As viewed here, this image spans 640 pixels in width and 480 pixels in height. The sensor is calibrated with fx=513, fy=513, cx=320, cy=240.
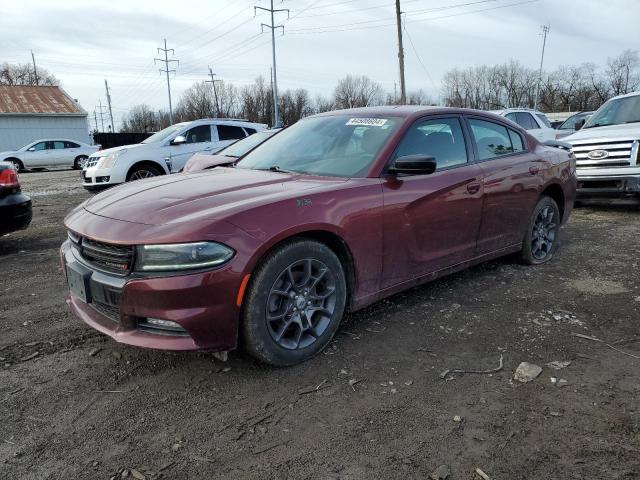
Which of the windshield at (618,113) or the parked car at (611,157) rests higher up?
the windshield at (618,113)

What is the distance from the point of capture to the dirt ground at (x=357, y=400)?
2.24m

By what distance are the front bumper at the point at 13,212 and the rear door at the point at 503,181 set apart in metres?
4.89

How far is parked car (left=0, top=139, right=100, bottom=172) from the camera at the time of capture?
73.6 feet

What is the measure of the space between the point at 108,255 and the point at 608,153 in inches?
302

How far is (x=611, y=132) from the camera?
808cm

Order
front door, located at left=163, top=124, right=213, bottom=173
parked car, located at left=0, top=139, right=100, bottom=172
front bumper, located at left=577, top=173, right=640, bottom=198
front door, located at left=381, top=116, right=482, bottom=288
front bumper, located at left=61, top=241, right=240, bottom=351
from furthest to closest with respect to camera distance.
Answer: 1. parked car, located at left=0, top=139, right=100, bottom=172
2. front door, located at left=163, top=124, right=213, bottom=173
3. front bumper, located at left=577, top=173, right=640, bottom=198
4. front door, located at left=381, top=116, right=482, bottom=288
5. front bumper, located at left=61, top=241, right=240, bottom=351

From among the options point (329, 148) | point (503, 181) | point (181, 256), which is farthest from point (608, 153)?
point (181, 256)

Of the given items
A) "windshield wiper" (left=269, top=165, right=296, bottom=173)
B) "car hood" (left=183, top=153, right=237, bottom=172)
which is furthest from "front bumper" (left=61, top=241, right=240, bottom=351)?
"car hood" (left=183, top=153, right=237, bottom=172)

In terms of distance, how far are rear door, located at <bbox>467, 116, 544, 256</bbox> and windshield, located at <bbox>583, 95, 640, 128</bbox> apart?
495cm

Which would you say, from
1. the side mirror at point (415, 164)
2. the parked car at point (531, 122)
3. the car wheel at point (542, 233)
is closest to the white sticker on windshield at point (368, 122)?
the side mirror at point (415, 164)

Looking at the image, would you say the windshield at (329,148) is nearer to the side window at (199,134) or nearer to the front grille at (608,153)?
the front grille at (608,153)

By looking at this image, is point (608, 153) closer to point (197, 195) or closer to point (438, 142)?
point (438, 142)

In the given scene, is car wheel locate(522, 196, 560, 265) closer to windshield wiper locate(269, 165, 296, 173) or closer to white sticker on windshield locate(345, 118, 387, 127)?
white sticker on windshield locate(345, 118, 387, 127)

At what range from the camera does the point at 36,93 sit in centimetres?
3672
